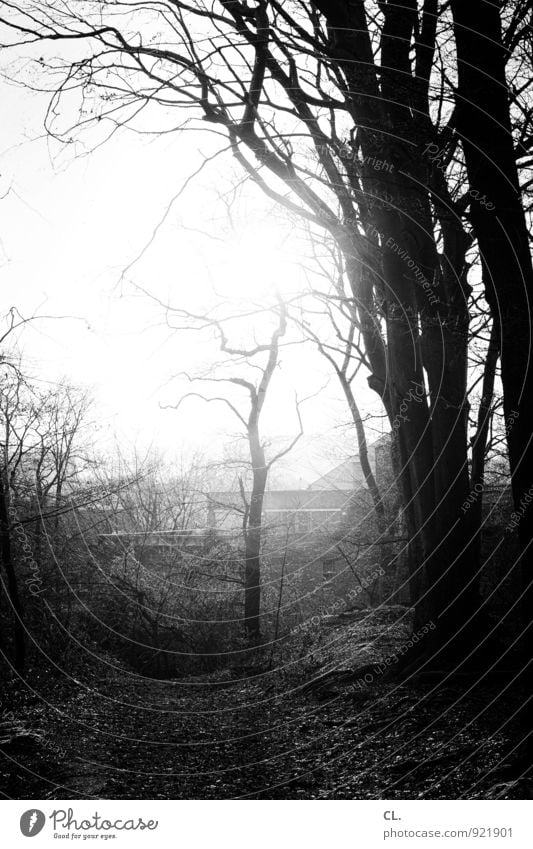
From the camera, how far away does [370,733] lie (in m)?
5.98

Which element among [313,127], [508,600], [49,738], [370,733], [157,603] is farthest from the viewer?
[157,603]

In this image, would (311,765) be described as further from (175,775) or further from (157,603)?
(157,603)

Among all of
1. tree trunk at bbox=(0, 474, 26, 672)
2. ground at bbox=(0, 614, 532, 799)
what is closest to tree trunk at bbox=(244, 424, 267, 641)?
ground at bbox=(0, 614, 532, 799)

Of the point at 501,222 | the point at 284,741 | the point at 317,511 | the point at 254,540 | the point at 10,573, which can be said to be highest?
the point at 501,222

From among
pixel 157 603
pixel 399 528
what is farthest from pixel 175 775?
pixel 157 603

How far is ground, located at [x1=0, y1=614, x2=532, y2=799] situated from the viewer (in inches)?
192

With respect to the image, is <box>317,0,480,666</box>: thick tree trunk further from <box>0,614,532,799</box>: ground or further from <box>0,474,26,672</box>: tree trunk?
<box>0,474,26,672</box>: tree trunk

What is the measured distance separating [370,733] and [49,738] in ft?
10.3

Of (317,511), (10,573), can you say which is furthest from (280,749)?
(317,511)

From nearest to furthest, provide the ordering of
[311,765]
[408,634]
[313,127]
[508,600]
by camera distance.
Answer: [311,765]
[408,634]
[313,127]
[508,600]

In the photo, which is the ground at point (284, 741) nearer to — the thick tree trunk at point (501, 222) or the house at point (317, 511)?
the thick tree trunk at point (501, 222)

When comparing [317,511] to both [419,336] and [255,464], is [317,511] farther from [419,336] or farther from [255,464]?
[419,336]

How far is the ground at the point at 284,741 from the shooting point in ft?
16.0

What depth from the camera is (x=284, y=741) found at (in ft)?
21.3
